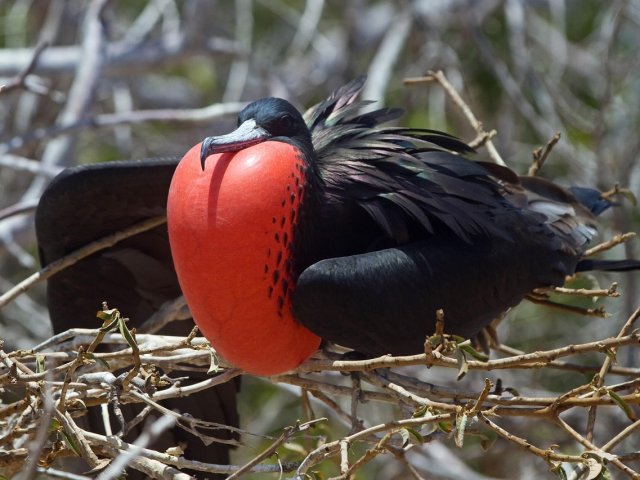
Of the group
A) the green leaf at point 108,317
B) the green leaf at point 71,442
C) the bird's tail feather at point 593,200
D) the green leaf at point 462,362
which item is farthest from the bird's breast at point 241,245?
the bird's tail feather at point 593,200

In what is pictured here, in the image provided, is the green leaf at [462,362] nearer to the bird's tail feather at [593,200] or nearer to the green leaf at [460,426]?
the green leaf at [460,426]

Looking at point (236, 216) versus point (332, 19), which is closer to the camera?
point (236, 216)

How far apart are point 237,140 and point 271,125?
0.50ft

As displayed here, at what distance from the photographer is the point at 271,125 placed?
255 cm

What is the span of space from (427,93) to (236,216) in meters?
3.39

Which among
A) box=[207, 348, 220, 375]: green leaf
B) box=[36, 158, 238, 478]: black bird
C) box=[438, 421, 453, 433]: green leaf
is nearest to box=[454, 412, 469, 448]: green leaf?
box=[438, 421, 453, 433]: green leaf

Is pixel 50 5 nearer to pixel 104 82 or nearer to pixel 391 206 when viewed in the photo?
pixel 104 82

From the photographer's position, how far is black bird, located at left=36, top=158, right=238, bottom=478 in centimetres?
285

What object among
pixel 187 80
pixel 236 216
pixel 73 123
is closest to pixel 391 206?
pixel 236 216

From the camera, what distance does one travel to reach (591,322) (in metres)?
4.71

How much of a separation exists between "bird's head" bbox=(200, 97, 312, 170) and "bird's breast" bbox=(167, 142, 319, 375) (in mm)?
64

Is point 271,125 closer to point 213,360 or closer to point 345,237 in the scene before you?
point 345,237

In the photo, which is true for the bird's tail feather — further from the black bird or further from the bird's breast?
the black bird

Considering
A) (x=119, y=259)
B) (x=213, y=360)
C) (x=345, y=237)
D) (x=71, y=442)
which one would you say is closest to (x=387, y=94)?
(x=119, y=259)
